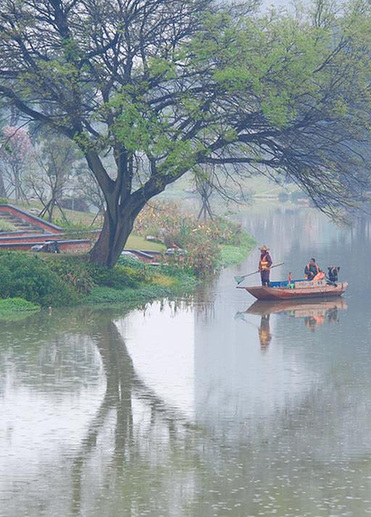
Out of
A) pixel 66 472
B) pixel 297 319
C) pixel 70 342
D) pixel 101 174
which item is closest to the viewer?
pixel 66 472

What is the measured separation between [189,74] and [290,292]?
8816 millimetres

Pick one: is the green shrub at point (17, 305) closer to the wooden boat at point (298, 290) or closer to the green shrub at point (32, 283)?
the green shrub at point (32, 283)

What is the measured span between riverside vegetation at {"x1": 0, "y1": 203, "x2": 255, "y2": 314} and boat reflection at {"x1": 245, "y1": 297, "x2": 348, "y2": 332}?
4.29 meters

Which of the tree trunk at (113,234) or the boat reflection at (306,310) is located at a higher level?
the tree trunk at (113,234)

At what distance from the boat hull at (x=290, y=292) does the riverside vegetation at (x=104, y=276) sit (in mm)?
3644

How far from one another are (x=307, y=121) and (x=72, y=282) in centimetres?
1044

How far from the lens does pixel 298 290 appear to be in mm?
42188

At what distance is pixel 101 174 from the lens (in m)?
43.1

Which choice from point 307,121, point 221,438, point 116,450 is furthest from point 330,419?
point 307,121

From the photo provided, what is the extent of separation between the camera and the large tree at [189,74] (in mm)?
39469

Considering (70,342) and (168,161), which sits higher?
(168,161)

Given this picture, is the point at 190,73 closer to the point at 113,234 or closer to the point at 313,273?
the point at 113,234

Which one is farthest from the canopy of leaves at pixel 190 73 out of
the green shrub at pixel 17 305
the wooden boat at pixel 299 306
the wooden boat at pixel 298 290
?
the green shrub at pixel 17 305

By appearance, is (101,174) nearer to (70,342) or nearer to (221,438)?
(70,342)
